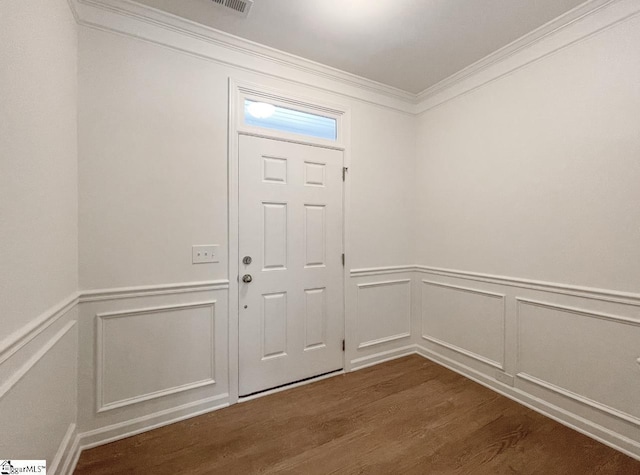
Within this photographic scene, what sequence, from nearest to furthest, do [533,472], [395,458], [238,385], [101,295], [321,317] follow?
1. [533,472]
2. [395,458]
3. [101,295]
4. [238,385]
5. [321,317]

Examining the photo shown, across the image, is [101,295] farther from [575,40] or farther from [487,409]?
[575,40]

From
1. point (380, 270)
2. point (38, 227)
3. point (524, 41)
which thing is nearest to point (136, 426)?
point (38, 227)

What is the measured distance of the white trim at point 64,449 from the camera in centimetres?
138

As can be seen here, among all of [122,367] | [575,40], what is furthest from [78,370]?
[575,40]

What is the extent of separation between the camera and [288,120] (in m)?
2.48

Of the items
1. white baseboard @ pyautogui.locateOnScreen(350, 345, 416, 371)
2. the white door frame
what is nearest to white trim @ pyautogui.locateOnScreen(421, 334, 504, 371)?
white baseboard @ pyautogui.locateOnScreen(350, 345, 416, 371)

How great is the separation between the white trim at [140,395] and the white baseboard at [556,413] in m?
2.28

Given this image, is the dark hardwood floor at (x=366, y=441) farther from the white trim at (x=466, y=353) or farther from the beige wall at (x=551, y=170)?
the beige wall at (x=551, y=170)

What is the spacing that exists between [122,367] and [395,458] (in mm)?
1843

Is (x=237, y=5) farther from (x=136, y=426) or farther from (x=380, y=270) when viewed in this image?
(x=136, y=426)

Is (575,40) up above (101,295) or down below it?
above

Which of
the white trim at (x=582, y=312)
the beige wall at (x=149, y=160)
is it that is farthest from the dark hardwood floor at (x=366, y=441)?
the beige wall at (x=149, y=160)

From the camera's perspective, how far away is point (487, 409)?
7.04ft

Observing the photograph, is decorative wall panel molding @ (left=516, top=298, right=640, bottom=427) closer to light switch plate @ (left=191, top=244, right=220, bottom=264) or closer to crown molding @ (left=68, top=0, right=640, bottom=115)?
crown molding @ (left=68, top=0, right=640, bottom=115)
